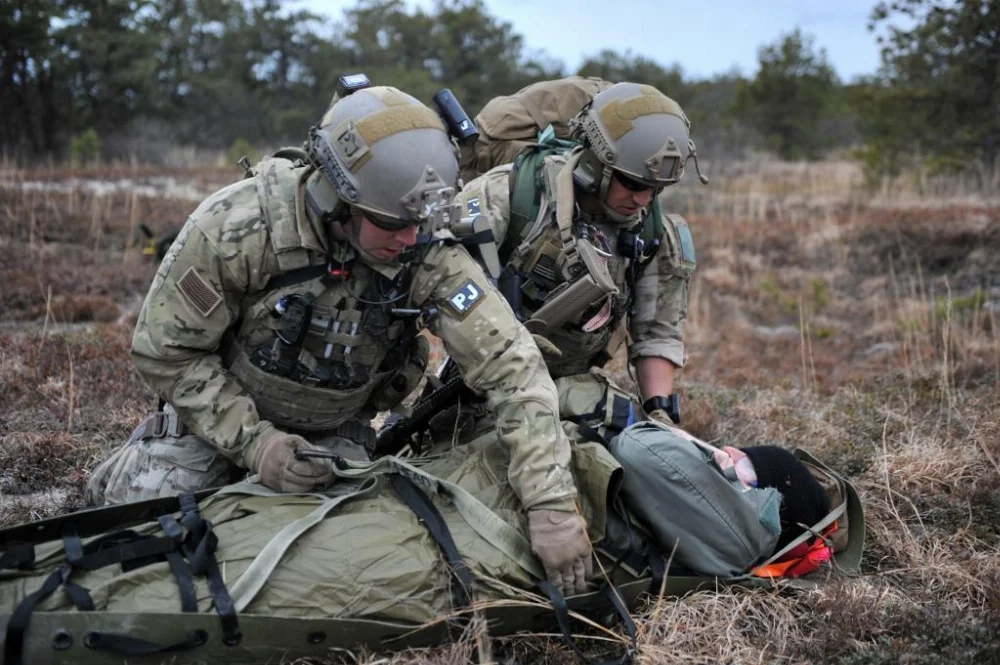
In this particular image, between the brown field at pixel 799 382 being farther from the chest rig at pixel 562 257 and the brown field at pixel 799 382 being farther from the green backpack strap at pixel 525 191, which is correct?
the green backpack strap at pixel 525 191

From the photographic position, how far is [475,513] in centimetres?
305

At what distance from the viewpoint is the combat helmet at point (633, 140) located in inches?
153

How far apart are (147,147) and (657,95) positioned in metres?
20.4

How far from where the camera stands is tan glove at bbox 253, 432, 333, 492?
3137 millimetres

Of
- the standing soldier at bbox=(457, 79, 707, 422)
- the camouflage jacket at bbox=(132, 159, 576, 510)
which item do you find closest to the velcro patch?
the camouflage jacket at bbox=(132, 159, 576, 510)

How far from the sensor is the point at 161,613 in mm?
2537

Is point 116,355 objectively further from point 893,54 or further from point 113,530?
point 893,54

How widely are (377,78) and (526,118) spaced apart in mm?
24926

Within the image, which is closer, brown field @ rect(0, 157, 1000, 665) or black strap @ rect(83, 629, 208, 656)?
black strap @ rect(83, 629, 208, 656)

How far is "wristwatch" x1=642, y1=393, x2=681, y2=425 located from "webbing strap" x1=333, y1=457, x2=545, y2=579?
1.48 meters

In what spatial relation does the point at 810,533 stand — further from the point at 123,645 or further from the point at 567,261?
the point at 123,645

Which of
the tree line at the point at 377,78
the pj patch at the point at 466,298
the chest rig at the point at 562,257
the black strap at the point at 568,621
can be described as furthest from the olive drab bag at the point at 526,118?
the tree line at the point at 377,78

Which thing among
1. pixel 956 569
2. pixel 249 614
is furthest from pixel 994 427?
pixel 249 614

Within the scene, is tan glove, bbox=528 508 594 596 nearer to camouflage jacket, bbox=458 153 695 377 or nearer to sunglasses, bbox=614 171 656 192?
camouflage jacket, bbox=458 153 695 377
